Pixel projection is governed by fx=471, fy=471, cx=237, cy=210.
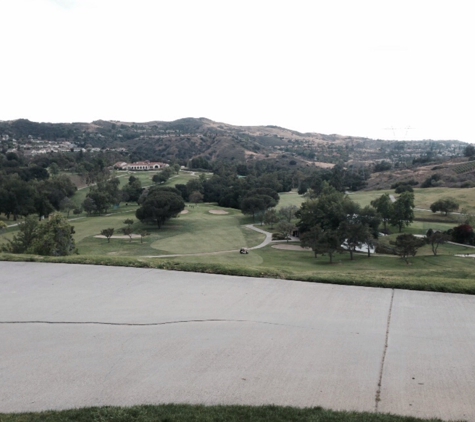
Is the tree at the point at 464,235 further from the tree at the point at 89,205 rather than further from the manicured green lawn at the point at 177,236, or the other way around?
the tree at the point at 89,205

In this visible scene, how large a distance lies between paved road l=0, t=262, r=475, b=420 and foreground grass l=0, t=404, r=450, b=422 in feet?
0.75

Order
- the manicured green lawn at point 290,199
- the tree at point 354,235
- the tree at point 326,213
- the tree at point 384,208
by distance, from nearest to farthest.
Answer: the tree at point 354,235 → the tree at point 326,213 → the tree at point 384,208 → the manicured green lawn at point 290,199

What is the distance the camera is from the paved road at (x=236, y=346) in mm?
5875

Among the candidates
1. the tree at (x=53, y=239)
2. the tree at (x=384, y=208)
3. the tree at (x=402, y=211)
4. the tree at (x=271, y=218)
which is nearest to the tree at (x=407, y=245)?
the tree at (x=402, y=211)

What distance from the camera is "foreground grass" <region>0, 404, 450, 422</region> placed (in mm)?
5219

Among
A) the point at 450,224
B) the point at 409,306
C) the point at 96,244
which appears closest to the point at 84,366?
the point at 409,306

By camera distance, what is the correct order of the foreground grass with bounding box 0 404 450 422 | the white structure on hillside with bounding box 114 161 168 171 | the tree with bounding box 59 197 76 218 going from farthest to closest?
the white structure on hillside with bounding box 114 161 168 171
the tree with bounding box 59 197 76 218
the foreground grass with bounding box 0 404 450 422

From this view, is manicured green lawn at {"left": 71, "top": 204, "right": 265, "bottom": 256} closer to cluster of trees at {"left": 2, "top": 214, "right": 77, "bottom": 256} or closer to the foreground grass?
cluster of trees at {"left": 2, "top": 214, "right": 77, "bottom": 256}

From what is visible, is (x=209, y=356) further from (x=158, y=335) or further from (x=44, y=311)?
(x=44, y=311)

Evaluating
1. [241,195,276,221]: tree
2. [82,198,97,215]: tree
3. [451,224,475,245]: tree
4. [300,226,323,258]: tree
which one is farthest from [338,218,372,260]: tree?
[82,198,97,215]: tree

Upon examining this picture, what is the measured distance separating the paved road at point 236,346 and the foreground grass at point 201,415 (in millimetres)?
229

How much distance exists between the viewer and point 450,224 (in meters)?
50.7

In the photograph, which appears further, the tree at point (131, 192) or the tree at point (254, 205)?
the tree at point (131, 192)

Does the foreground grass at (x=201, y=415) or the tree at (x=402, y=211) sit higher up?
the foreground grass at (x=201, y=415)
